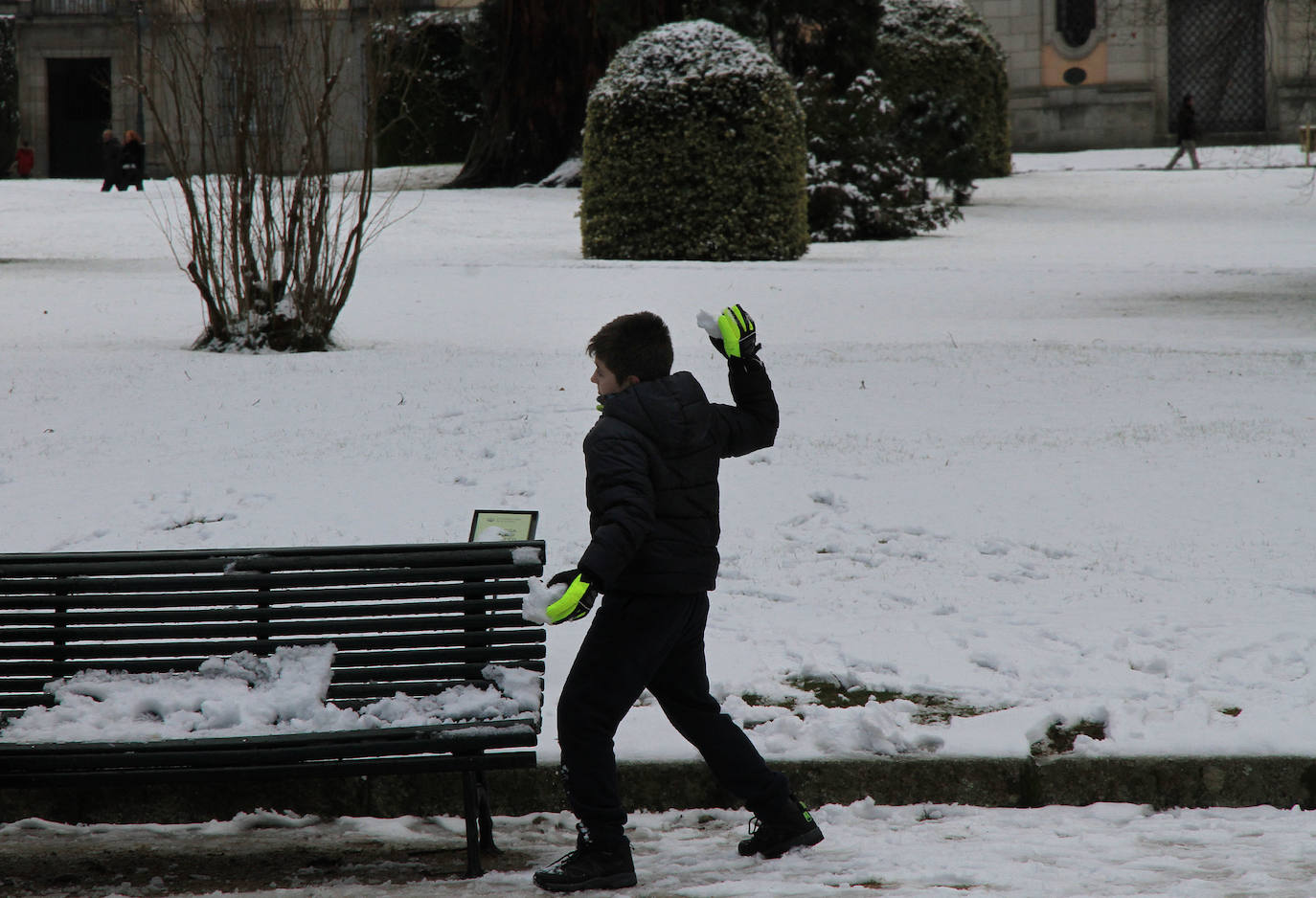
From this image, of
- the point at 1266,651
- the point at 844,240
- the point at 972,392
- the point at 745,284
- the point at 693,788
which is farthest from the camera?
the point at 844,240

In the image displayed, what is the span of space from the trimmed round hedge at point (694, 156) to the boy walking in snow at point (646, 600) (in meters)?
11.3

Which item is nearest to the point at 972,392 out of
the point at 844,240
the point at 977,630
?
the point at 977,630

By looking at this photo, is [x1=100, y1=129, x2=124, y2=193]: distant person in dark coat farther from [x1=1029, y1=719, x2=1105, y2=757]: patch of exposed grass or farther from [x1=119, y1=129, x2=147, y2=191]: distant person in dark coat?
[x1=1029, y1=719, x2=1105, y2=757]: patch of exposed grass

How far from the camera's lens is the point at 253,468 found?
289 inches

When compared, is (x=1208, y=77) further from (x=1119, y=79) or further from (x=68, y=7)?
(x=68, y=7)

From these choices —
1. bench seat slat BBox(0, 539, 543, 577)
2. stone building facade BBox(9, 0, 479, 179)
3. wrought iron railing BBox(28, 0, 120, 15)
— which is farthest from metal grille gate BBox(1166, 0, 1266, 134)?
bench seat slat BBox(0, 539, 543, 577)

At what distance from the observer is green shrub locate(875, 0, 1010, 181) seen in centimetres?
2205

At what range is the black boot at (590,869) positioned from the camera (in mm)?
3893

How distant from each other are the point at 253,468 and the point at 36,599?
2856 millimetres

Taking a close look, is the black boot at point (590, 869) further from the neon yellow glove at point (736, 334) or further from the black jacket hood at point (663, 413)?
the neon yellow glove at point (736, 334)

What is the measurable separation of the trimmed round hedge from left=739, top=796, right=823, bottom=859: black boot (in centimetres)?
1145

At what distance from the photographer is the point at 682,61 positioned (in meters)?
15.4

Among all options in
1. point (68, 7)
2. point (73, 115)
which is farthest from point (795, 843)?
point (73, 115)

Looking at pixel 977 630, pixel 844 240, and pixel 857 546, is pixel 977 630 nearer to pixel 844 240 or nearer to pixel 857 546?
pixel 857 546
